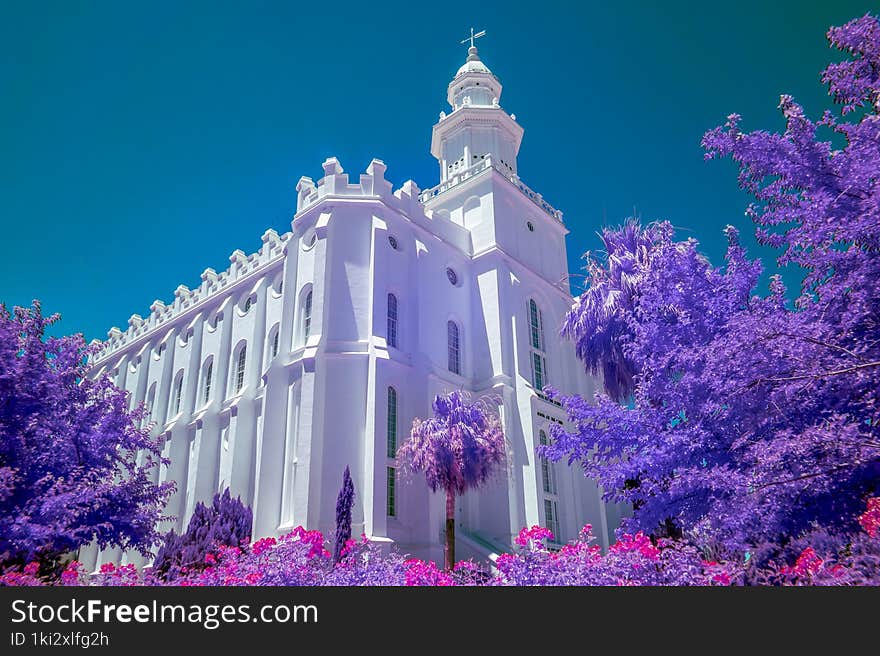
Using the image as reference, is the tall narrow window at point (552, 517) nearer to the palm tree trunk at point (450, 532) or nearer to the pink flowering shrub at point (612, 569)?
the palm tree trunk at point (450, 532)

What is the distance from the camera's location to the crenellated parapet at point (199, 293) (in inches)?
1264

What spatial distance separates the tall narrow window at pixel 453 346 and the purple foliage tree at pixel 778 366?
12.4m

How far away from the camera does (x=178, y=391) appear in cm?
3466

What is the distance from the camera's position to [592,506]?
2808 centimetres

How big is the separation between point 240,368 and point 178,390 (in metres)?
5.82

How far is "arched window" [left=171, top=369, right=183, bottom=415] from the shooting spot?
3416 centimetres

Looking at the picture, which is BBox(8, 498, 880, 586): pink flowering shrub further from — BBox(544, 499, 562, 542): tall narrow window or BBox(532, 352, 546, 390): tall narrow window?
BBox(532, 352, 546, 390): tall narrow window

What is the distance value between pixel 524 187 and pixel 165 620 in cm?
2922

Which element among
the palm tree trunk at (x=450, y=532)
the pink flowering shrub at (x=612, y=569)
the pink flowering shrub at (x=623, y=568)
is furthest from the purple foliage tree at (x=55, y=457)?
the pink flowering shrub at (x=623, y=568)

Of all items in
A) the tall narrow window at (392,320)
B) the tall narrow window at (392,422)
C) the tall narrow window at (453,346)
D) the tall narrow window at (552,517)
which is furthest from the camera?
the tall narrow window at (453,346)

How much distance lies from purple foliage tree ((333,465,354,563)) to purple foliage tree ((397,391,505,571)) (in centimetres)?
207

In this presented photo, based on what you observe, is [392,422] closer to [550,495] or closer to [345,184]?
[550,495]

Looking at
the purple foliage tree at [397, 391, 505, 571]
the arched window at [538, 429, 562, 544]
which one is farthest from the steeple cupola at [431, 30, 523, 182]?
the purple foliage tree at [397, 391, 505, 571]

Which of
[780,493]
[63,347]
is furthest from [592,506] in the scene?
[63,347]
